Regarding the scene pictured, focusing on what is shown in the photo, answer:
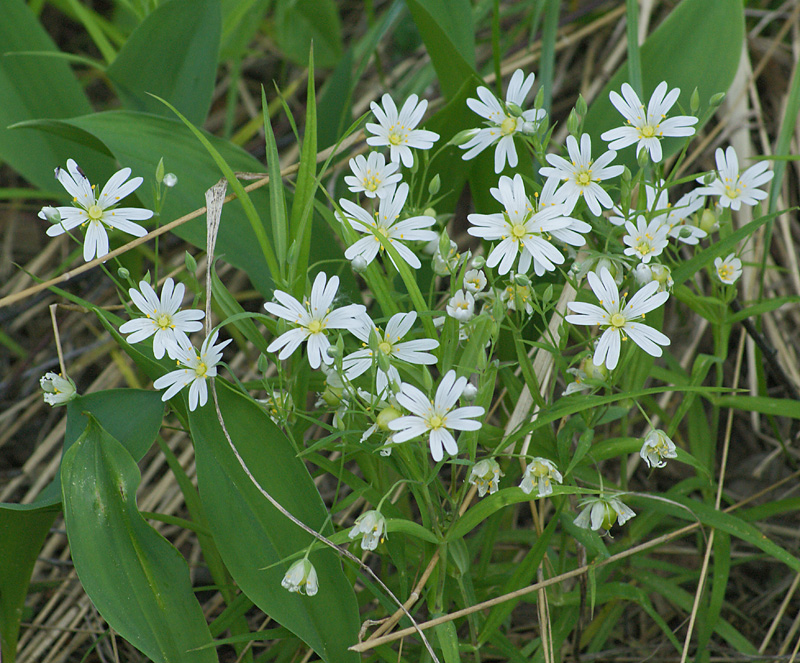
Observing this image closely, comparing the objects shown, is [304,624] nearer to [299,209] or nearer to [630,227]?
[299,209]

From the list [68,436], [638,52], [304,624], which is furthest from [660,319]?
[68,436]

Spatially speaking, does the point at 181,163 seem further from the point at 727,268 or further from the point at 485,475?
the point at 727,268

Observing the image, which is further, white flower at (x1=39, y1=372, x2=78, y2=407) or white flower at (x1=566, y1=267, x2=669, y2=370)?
white flower at (x1=39, y1=372, x2=78, y2=407)

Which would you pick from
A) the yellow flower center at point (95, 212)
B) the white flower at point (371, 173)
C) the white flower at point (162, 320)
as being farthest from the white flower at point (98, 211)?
the white flower at point (371, 173)

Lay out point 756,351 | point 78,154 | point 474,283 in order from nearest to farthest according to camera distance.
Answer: point 474,283
point 756,351
point 78,154

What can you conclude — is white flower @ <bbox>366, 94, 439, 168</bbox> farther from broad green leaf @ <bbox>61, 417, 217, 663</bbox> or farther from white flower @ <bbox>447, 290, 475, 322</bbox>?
broad green leaf @ <bbox>61, 417, 217, 663</bbox>

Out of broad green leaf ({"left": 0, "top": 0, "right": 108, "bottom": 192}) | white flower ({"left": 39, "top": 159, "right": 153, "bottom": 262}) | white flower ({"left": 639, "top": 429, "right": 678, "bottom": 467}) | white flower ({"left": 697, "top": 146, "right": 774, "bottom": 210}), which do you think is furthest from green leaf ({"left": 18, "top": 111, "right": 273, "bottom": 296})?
white flower ({"left": 697, "top": 146, "right": 774, "bottom": 210})
